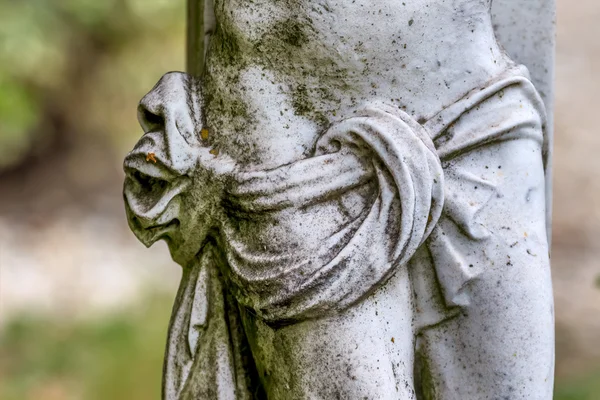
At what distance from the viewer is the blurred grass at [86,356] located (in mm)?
3088

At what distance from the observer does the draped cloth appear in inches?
45.3

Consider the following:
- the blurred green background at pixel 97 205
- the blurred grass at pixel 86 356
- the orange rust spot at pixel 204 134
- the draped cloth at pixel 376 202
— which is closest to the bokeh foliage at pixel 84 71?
the blurred green background at pixel 97 205

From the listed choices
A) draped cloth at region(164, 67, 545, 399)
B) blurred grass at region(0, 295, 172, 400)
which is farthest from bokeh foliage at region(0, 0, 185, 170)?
draped cloth at region(164, 67, 545, 399)

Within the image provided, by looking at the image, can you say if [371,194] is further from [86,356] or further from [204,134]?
[86,356]

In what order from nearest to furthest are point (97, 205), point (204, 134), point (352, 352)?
point (352, 352) < point (204, 134) < point (97, 205)

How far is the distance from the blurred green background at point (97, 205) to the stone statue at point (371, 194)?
169 centimetres

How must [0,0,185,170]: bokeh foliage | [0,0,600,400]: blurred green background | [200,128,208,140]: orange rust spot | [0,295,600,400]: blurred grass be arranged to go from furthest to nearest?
[0,0,185,170]: bokeh foliage → [0,0,600,400]: blurred green background → [0,295,600,400]: blurred grass → [200,128,208,140]: orange rust spot

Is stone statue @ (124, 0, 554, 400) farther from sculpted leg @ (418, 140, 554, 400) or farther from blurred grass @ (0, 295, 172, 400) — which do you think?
blurred grass @ (0, 295, 172, 400)

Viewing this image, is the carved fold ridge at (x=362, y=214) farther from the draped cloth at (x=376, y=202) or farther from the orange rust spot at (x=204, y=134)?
the orange rust spot at (x=204, y=134)

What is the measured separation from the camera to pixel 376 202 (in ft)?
3.82

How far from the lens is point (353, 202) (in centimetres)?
118

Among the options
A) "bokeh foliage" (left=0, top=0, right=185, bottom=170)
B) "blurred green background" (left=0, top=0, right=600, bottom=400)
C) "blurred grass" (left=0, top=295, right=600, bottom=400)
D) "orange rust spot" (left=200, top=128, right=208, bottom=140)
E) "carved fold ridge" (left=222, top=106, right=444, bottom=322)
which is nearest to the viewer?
"carved fold ridge" (left=222, top=106, right=444, bottom=322)

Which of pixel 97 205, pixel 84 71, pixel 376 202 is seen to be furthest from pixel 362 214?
pixel 84 71

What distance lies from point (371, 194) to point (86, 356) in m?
2.35
